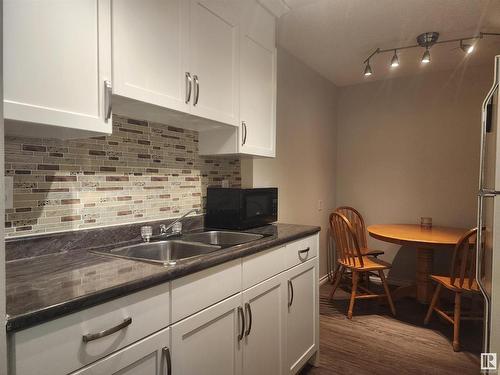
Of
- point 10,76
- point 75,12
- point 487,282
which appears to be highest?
point 75,12

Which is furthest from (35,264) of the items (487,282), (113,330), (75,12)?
(487,282)

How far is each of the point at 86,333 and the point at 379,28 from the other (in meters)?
2.66

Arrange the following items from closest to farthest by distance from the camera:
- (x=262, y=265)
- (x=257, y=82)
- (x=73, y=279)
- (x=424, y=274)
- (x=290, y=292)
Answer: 1. (x=73, y=279)
2. (x=262, y=265)
3. (x=290, y=292)
4. (x=257, y=82)
5. (x=424, y=274)

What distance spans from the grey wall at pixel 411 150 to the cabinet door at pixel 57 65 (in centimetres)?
332

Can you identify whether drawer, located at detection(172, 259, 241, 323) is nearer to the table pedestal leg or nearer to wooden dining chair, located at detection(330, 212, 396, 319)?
wooden dining chair, located at detection(330, 212, 396, 319)

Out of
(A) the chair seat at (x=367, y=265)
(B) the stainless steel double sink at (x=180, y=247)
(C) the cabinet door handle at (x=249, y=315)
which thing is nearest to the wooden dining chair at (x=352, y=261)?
(A) the chair seat at (x=367, y=265)

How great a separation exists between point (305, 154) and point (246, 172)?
1.01 metres

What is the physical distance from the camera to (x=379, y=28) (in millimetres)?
2389

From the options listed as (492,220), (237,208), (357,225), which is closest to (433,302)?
(357,225)

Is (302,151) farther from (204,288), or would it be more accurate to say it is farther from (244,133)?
(204,288)

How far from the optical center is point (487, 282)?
1642 mm

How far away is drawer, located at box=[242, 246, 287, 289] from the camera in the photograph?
57.5 inches

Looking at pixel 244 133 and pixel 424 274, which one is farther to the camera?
pixel 424 274

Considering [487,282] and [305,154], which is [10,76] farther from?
[305,154]
